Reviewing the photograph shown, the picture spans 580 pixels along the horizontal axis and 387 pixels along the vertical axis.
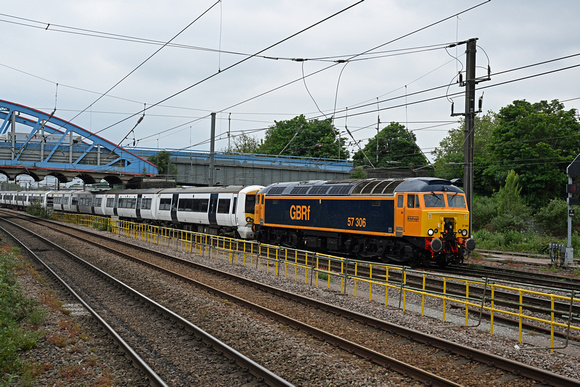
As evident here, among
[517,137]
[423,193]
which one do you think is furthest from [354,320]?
[517,137]

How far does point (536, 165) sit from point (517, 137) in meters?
3.10

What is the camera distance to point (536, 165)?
4447 cm

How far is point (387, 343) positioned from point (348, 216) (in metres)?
12.1

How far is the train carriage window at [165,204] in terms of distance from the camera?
1433 inches

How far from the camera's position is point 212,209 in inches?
1227

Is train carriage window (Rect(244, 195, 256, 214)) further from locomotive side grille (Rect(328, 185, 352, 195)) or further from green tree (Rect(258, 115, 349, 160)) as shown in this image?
green tree (Rect(258, 115, 349, 160))

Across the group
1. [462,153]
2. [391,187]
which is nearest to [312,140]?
[462,153]


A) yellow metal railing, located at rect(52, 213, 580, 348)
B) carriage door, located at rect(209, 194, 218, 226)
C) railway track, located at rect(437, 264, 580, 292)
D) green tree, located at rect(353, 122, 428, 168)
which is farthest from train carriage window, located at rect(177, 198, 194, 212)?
green tree, located at rect(353, 122, 428, 168)

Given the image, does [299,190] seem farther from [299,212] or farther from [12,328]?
[12,328]

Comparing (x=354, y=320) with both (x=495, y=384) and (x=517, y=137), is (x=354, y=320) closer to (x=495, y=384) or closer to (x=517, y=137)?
(x=495, y=384)

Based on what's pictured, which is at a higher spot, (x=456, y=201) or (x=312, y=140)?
(x=312, y=140)

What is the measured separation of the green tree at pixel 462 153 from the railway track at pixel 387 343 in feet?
71.5

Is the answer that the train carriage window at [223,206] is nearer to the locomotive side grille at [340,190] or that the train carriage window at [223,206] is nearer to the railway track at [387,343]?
the locomotive side grille at [340,190]

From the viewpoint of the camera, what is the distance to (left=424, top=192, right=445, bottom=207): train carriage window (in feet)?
62.2
